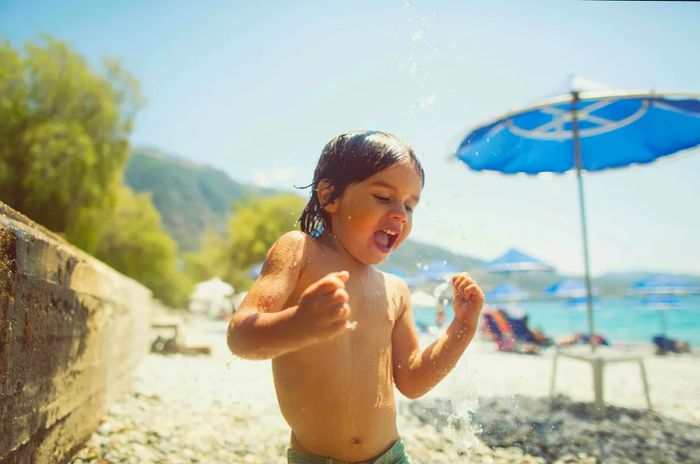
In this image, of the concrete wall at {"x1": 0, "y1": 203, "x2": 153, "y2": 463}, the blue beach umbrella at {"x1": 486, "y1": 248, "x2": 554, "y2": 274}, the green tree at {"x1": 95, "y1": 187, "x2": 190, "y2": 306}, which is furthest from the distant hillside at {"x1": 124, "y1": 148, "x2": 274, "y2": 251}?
the concrete wall at {"x1": 0, "y1": 203, "x2": 153, "y2": 463}

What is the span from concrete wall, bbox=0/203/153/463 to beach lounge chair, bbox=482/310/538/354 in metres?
11.0

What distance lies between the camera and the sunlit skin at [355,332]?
1.56m

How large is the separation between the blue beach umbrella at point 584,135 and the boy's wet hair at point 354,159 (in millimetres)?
3720

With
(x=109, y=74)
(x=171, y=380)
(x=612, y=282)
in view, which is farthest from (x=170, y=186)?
(x=171, y=380)

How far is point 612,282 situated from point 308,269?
116768 millimetres

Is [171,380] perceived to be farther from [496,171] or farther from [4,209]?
[496,171]

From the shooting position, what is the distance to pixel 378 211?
5.20ft

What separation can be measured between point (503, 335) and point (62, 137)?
20986mm

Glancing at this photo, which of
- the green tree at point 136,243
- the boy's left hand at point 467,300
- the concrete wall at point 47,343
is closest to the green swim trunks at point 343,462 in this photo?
the boy's left hand at point 467,300

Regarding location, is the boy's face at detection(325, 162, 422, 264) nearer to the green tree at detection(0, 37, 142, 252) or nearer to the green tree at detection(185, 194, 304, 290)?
the green tree at detection(0, 37, 142, 252)

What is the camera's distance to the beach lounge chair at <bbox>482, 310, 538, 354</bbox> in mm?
12567

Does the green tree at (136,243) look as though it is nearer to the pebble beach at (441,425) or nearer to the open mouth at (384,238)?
the pebble beach at (441,425)

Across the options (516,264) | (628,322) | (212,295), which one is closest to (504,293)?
(516,264)

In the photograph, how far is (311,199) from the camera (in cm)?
190
